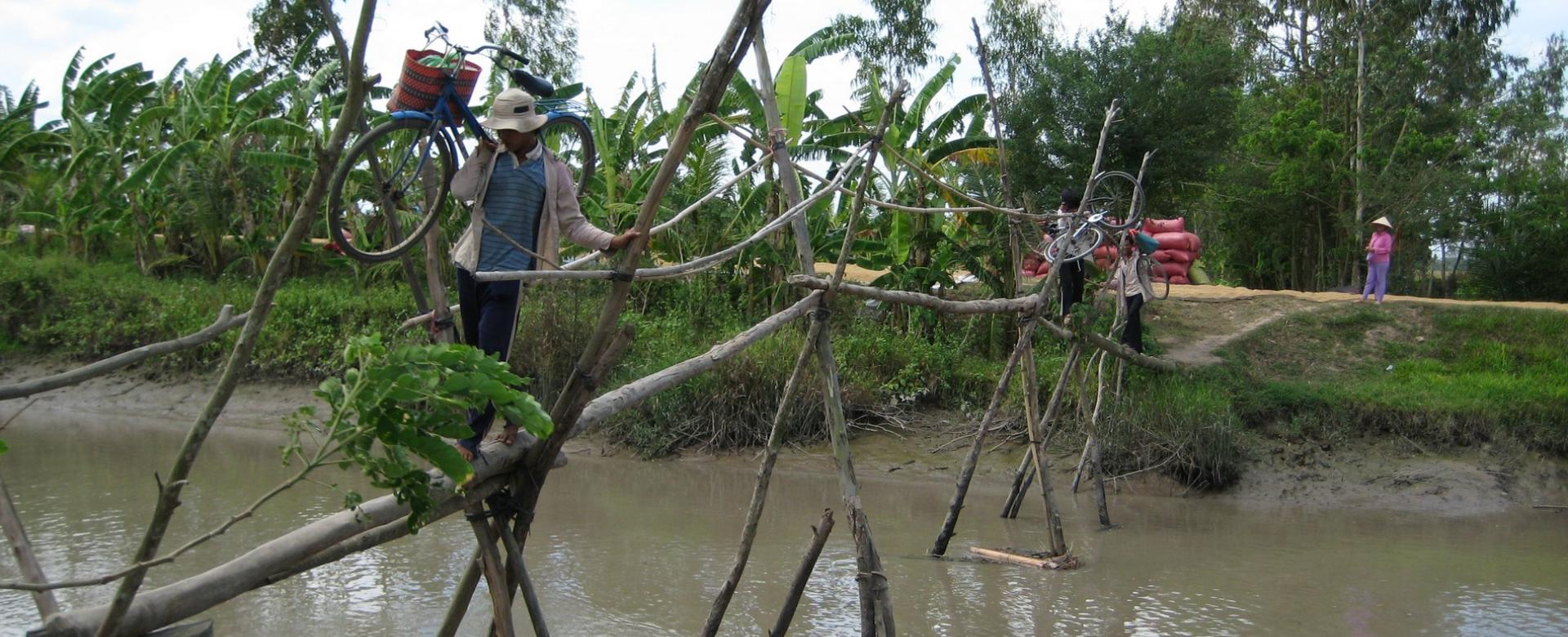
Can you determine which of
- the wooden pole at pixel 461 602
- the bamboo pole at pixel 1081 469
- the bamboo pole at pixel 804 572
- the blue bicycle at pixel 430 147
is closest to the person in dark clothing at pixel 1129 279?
the bamboo pole at pixel 1081 469

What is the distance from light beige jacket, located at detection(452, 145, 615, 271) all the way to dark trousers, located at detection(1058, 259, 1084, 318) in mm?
5211

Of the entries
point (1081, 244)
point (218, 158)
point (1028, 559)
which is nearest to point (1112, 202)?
point (1081, 244)

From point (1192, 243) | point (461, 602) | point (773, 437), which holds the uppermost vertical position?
point (1192, 243)

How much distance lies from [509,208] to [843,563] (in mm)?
3372

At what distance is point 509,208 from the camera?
3695 mm

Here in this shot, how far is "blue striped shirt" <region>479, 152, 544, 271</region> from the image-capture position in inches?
145

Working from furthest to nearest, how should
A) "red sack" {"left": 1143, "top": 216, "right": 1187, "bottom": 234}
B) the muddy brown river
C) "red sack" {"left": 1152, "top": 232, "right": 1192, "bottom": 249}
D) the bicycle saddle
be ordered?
"red sack" {"left": 1152, "top": 232, "right": 1192, "bottom": 249}
"red sack" {"left": 1143, "top": 216, "right": 1187, "bottom": 234}
the muddy brown river
the bicycle saddle

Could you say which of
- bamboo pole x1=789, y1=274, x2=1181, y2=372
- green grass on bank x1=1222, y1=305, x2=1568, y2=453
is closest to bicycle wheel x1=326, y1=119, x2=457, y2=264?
bamboo pole x1=789, y1=274, x2=1181, y2=372

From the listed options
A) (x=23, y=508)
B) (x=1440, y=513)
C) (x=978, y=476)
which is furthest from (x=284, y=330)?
(x=1440, y=513)

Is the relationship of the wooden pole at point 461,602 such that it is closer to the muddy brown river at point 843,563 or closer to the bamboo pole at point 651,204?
the bamboo pole at point 651,204

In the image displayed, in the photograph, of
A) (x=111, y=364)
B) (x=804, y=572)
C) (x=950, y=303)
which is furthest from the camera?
(x=950, y=303)

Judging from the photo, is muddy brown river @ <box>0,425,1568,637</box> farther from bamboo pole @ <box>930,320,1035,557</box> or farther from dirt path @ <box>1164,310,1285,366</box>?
dirt path @ <box>1164,310,1285,366</box>

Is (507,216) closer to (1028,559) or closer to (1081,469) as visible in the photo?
(1028,559)

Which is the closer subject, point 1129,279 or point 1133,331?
point 1129,279
